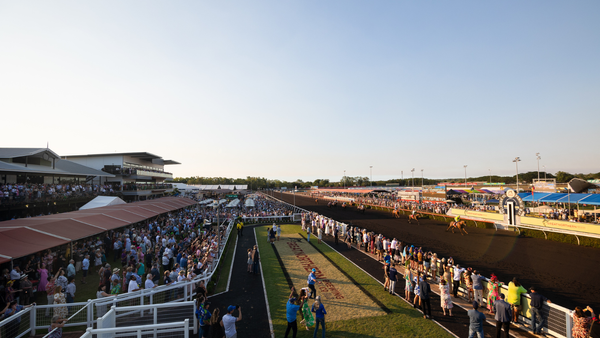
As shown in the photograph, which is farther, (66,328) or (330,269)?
(330,269)

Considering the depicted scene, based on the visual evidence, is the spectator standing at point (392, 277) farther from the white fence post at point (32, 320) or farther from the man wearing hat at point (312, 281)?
the white fence post at point (32, 320)

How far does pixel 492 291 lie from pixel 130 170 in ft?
175

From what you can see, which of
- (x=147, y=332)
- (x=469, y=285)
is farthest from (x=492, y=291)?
(x=147, y=332)

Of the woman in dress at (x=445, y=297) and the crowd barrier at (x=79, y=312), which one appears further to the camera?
the woman in dress at (x=445, y=297)

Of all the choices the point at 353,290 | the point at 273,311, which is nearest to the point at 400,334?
the point at 353,290

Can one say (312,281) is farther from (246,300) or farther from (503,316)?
(503,316)

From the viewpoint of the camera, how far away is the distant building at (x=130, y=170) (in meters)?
42.4

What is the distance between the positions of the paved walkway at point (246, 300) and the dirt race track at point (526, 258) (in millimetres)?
10967

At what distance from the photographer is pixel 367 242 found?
17.8 meters

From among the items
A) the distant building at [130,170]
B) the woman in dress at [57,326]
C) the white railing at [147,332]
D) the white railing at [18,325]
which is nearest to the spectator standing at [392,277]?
the white railing at [147,332]

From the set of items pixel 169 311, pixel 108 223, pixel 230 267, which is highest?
pixel 108 223

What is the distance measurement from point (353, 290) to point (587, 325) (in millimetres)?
6898

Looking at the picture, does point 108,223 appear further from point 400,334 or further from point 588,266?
point 588,266

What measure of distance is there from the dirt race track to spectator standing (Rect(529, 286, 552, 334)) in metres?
3.18
